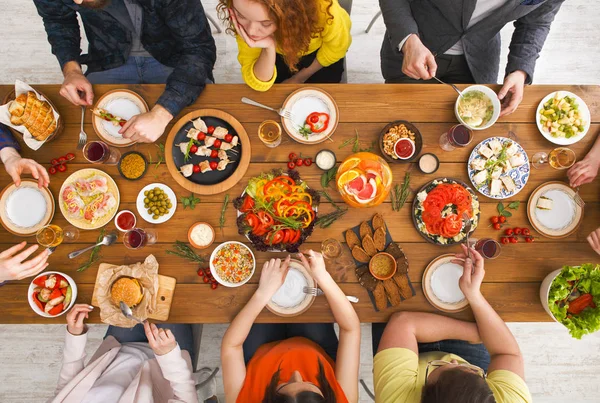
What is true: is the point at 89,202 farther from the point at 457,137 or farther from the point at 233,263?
the point at 457,137

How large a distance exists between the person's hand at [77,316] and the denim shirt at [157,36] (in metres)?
1.03

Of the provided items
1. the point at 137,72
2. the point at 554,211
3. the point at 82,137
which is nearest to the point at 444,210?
the point at 554,211

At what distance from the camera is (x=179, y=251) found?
173 cm

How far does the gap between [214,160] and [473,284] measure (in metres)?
1.38

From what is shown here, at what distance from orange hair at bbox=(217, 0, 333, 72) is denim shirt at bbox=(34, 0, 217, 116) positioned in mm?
341

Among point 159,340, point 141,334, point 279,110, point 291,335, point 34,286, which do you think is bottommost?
point 141,334

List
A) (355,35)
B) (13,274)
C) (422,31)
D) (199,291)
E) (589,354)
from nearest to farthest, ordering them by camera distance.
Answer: (13,274), (199,291), (422,31), (589,354), (355,35)

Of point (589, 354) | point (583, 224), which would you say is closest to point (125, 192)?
point (583, 224)

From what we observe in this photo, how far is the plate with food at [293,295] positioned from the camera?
1.69 metres

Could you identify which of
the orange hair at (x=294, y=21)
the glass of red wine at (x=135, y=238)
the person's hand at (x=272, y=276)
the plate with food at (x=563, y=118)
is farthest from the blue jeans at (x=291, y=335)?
the plate with food at (x=563, y=118)

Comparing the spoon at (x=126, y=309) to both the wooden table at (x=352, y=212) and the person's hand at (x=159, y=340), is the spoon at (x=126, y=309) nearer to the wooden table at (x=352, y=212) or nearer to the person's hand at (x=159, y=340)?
the person's hand at (x=159, y=340)

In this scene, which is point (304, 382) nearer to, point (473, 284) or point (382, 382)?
point (382, 382)

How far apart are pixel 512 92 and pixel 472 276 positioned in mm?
948

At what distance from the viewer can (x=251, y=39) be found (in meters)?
1.61
